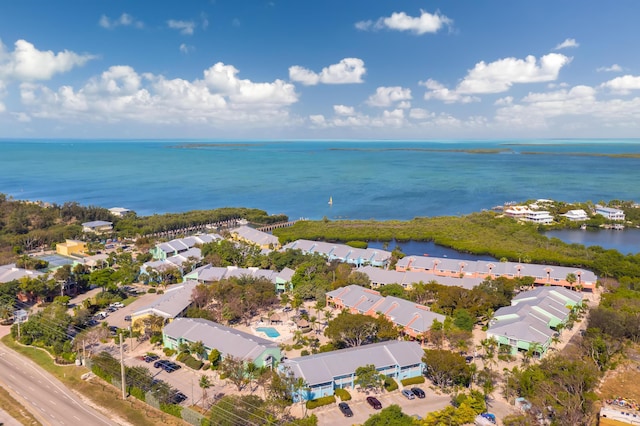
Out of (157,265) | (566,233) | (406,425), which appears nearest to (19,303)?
(157,265)

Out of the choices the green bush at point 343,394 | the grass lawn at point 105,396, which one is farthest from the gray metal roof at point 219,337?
the grass lawn at point 105,396

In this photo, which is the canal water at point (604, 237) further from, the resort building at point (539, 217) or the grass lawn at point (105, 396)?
the grass lawn at point (105, 396)

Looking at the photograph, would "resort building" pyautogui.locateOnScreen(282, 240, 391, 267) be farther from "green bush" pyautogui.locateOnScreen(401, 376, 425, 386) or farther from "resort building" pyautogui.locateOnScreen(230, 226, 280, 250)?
"green bush" pyautogui.locateOnScreen(401, 376, 425, 386)

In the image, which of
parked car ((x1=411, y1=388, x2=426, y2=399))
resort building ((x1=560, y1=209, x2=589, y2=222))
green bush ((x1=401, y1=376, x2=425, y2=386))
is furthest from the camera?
resort building ((x1=560, y1=209, x2=589, y2=222))

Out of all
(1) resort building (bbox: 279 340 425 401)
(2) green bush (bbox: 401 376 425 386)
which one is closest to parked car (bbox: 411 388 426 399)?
(2) green bush (bbox: 401 376 425 386)

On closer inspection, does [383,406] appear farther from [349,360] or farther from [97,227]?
[97,227]

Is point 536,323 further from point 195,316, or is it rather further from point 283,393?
point 195,316

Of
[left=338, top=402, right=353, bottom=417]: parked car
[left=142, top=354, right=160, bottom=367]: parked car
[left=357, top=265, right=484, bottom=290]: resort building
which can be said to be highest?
[left=357, top=265, right=484, bottom=290]: resort building
